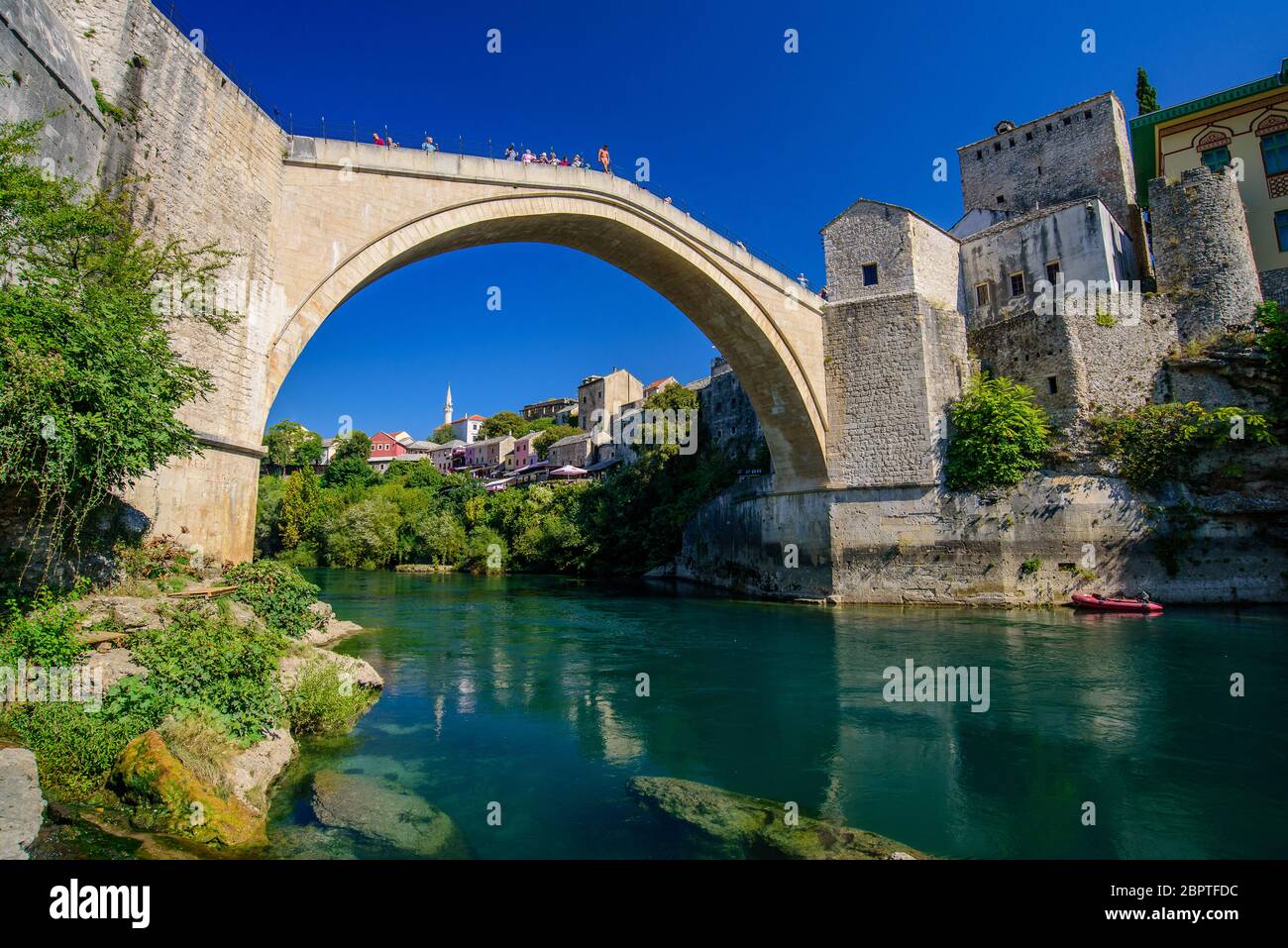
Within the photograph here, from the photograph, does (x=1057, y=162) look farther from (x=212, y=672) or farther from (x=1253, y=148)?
(x=212, y=672)

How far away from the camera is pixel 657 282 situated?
16.4 metres

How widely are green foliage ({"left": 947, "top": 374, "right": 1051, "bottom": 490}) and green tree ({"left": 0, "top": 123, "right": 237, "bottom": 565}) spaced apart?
586 inches

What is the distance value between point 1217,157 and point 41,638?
2696cm

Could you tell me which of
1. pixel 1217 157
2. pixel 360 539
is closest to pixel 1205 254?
pixel 1217 157

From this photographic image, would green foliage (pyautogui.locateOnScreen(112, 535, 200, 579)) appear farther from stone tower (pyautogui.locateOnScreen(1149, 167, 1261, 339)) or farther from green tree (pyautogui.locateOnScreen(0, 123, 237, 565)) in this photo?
stone tower (pyautogui.locateOnScreen(1149, 167, 1261, 339))

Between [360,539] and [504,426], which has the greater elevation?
[504,426]

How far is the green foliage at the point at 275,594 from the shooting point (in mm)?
7699

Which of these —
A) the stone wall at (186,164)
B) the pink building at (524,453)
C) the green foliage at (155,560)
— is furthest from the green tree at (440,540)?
the green foliage at (155,560)

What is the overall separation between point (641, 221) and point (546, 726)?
35.7 feet

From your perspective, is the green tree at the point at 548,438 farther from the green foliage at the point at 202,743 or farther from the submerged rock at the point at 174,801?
the submerged rock at the point at 174,801

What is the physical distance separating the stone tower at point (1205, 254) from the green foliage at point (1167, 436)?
8.76 ft

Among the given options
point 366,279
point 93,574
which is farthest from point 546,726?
point 366,279
